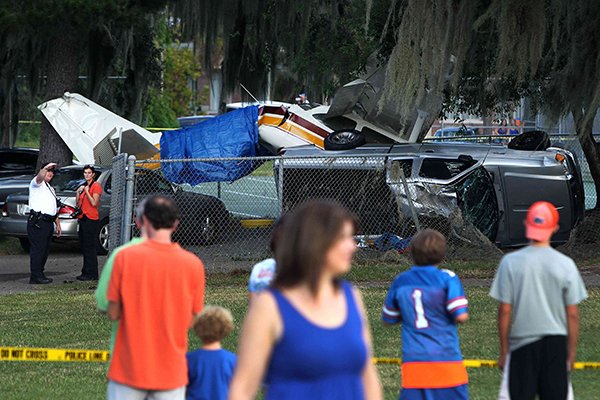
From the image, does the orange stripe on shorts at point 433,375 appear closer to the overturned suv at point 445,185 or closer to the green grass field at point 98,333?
the green grass field at point 98,333

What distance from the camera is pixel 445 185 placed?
16.5 meters

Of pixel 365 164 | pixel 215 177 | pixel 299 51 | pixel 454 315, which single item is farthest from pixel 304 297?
pixel 299 51

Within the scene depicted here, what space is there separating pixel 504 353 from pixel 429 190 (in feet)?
32.7

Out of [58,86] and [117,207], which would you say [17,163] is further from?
[117,207]

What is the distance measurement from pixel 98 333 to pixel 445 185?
6.70 metres

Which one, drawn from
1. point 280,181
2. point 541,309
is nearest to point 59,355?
point 541,309

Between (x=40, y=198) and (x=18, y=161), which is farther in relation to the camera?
(x=18, y=161)

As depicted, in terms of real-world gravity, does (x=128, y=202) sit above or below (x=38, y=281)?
above

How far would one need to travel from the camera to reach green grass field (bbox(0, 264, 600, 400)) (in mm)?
8797

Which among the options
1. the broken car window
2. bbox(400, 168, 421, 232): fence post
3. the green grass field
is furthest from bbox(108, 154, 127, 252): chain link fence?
the broken car window

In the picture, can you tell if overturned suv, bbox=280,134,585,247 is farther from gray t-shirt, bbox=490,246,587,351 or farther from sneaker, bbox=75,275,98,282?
gray t-shirt, bbox=490,246,587,351

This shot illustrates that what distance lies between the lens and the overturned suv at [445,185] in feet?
52.2

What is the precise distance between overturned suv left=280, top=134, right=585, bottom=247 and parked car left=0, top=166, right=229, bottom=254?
1116 mm

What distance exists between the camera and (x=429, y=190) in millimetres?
16219
